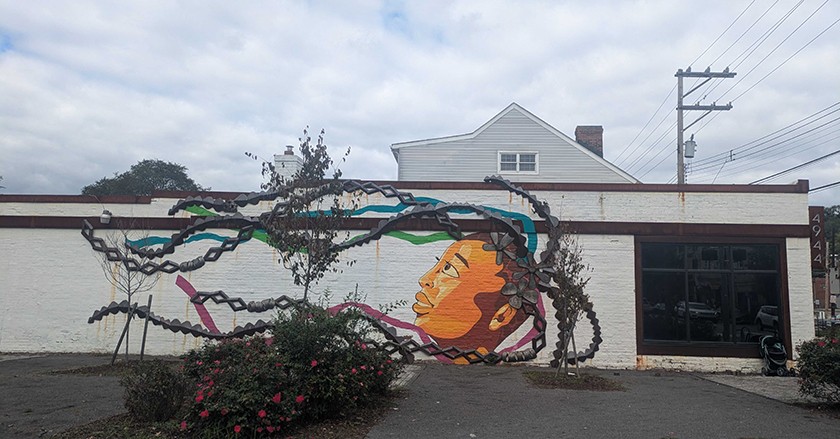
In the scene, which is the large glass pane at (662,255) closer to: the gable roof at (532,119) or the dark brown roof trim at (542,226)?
the dark brown roof trim at (542,226)

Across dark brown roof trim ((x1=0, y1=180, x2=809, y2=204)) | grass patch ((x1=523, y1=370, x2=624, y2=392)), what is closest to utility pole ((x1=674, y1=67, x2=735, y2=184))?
dark brown roof trim ((x1=0, y1=180, x2=809, y2=204))

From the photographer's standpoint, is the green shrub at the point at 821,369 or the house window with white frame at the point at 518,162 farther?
the house window with white frame at the point at 518,162

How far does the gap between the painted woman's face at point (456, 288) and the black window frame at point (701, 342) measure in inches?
121

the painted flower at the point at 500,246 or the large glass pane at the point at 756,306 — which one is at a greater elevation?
the painted flower at the point at 500,246

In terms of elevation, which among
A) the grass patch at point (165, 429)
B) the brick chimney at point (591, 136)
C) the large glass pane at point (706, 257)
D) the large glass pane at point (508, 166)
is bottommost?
the grass patch at point (165, 429)

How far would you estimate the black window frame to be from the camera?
12992mm

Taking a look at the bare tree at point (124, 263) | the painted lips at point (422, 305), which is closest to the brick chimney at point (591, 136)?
the painted lips at point (422, 305)

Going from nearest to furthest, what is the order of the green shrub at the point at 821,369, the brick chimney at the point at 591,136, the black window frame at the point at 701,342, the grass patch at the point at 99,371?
1. the green shrub at the point at 821,369
2. the grass patch at the point at 99,371
3. the black window frame at the point at 701,342
4. the brick chimney at the point at 591,136

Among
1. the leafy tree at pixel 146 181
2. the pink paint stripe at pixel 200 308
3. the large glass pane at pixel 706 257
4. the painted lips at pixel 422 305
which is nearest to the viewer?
the large glass pane at pixel 706 257

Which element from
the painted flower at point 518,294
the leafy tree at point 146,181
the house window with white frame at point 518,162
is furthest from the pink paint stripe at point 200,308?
the leafy tree at point 146,181

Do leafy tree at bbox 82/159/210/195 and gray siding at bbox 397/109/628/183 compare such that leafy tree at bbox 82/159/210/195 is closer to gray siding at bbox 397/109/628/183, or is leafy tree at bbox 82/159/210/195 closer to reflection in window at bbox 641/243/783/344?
gray siding at bbox 397/109/628/183

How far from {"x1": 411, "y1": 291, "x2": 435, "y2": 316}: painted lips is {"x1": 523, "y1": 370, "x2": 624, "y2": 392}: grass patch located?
2.73 metres

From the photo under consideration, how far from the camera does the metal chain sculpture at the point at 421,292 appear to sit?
13156mm

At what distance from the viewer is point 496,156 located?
22234 mm
